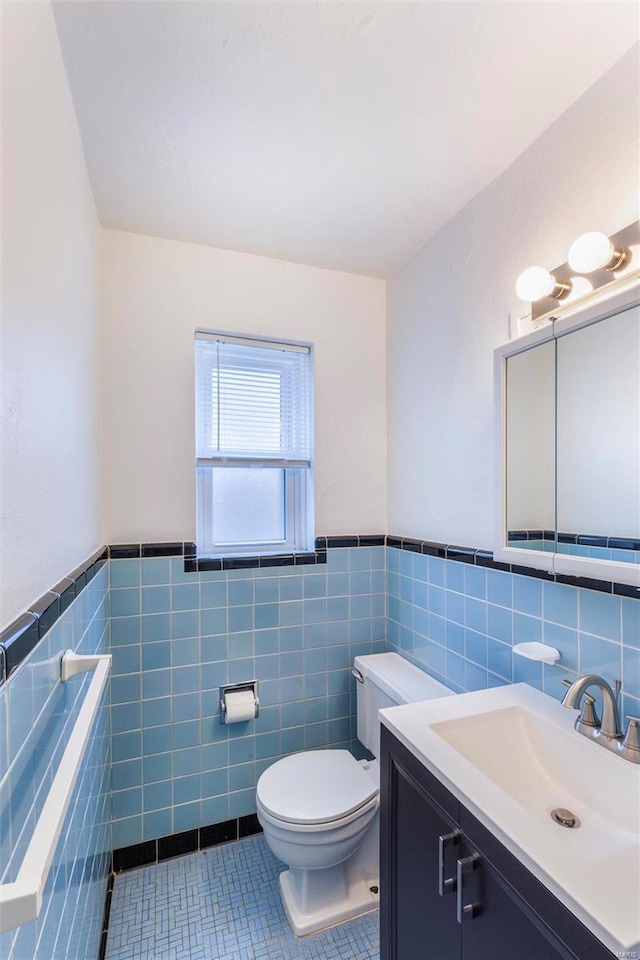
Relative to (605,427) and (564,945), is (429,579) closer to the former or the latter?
(605,427)

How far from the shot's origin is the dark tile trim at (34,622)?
1.90ft

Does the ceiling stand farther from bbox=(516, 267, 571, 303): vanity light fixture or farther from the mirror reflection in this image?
the mirror reflection

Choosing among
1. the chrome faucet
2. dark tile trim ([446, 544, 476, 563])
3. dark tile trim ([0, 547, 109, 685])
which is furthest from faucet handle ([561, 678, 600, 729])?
dark tile trim ([0, 547, 109, 685])

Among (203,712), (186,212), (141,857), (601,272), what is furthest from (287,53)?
(141,857)

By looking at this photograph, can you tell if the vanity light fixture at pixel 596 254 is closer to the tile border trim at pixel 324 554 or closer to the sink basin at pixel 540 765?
the tile border trim at pixel 324 554

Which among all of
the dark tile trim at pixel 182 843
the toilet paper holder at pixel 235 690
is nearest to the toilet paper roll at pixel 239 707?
the toilet paper holder at pixel 235 690

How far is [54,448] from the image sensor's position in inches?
38.2

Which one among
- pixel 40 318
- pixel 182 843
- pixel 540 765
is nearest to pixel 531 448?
pixel 540 765

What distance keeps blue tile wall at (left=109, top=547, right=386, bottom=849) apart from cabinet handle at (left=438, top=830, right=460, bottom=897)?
1094 millimetres

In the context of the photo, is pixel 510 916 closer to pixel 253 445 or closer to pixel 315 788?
pixel 315 788

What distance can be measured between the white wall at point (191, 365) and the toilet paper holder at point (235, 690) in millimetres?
652

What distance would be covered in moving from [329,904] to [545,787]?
1010mm

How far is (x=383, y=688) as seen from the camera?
176cm

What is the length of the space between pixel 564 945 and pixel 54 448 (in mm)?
1247
